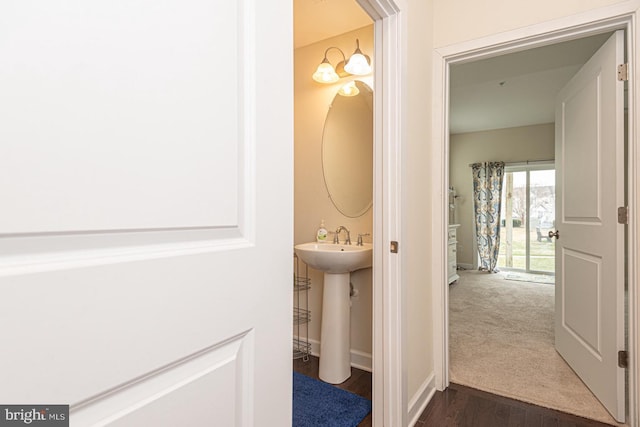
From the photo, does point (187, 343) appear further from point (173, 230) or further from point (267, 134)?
point (267, 134)

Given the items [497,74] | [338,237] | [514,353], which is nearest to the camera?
[338,237]

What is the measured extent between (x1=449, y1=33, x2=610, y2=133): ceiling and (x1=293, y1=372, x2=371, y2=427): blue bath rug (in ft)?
7.56

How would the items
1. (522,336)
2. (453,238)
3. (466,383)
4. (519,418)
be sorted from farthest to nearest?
(453,238) < (522,336) < (466,383) < (519,418)

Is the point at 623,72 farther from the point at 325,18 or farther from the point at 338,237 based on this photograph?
the point at 338,237

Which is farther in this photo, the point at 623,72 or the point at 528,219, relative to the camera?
the point at 528,219

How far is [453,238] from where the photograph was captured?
5.37 m

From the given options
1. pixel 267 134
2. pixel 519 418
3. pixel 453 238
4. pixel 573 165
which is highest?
pixel 573 165

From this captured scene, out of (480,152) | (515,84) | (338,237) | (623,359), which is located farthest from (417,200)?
(480,152)

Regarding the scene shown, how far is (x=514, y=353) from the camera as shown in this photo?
8.55 feet

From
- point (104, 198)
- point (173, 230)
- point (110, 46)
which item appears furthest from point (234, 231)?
point (110, 46)

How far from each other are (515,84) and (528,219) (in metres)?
3.18

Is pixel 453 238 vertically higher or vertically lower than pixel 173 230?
lower

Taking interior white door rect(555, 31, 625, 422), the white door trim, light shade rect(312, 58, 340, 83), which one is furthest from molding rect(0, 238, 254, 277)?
interior white door rect(555, 31, 625, 422)

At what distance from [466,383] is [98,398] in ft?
7.60
